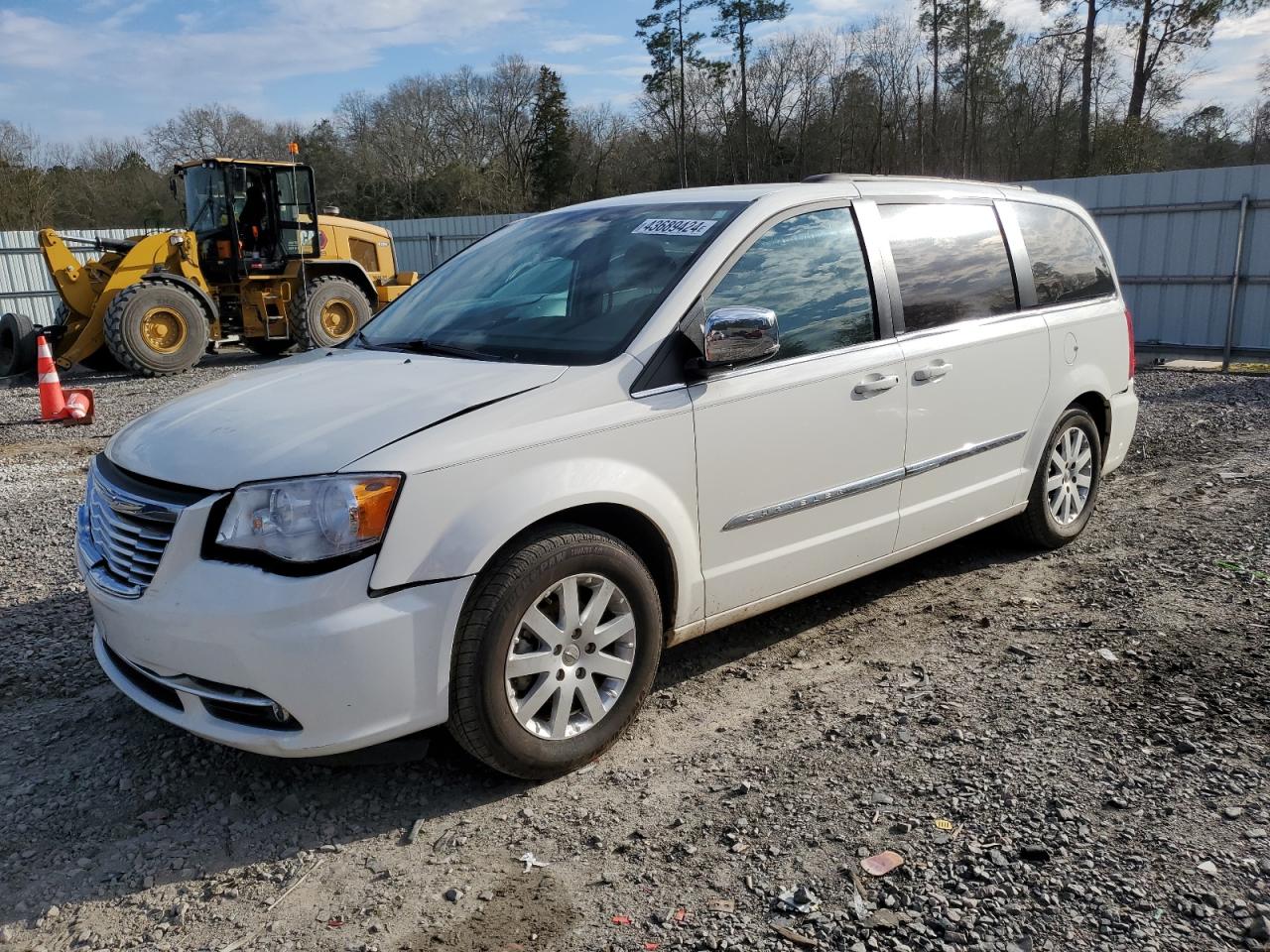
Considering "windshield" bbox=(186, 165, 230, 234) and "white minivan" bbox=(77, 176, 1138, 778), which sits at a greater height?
"windshield" bbox=(186, 165, 230, 234)

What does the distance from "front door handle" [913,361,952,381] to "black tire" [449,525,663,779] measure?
1.59 metres

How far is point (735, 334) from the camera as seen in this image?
126 inches

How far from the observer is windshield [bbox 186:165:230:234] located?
551 inches

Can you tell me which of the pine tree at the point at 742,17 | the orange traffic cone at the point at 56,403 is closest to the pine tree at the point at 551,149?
the pine tree at the point at 742,17

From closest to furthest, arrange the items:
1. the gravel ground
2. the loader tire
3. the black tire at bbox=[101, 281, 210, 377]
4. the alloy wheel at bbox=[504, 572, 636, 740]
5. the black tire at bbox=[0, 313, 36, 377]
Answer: the gravel ground, the alloy wheel at bbox=[504, 572, 636, 740], the black tire at bbox=[101, 281, 210, 377], the black tire at bbox=[0, 313, 36, 377], the loader tire

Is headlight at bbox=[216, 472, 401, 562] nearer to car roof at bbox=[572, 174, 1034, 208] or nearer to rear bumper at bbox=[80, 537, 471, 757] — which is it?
rear bumper at bbox=[80, 537, 471, 757]

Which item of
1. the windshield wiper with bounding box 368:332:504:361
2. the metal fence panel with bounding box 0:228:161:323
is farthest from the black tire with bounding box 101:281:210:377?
the windshield wiper with bounding box 368:332:504:361

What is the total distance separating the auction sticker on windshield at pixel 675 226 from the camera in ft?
11.8

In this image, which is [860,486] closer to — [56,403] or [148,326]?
[56,403]

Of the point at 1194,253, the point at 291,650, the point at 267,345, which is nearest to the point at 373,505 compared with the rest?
the point at 291,650

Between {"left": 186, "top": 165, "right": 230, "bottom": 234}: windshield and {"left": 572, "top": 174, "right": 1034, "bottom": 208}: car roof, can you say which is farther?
{"left": 186, "top": 165, "right": 230, "bottom": 234}: windshield

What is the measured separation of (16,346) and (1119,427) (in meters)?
13.4

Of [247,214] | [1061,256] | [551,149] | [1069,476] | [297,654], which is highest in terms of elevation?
[551,149]

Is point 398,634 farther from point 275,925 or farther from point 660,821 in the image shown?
point 660,821
